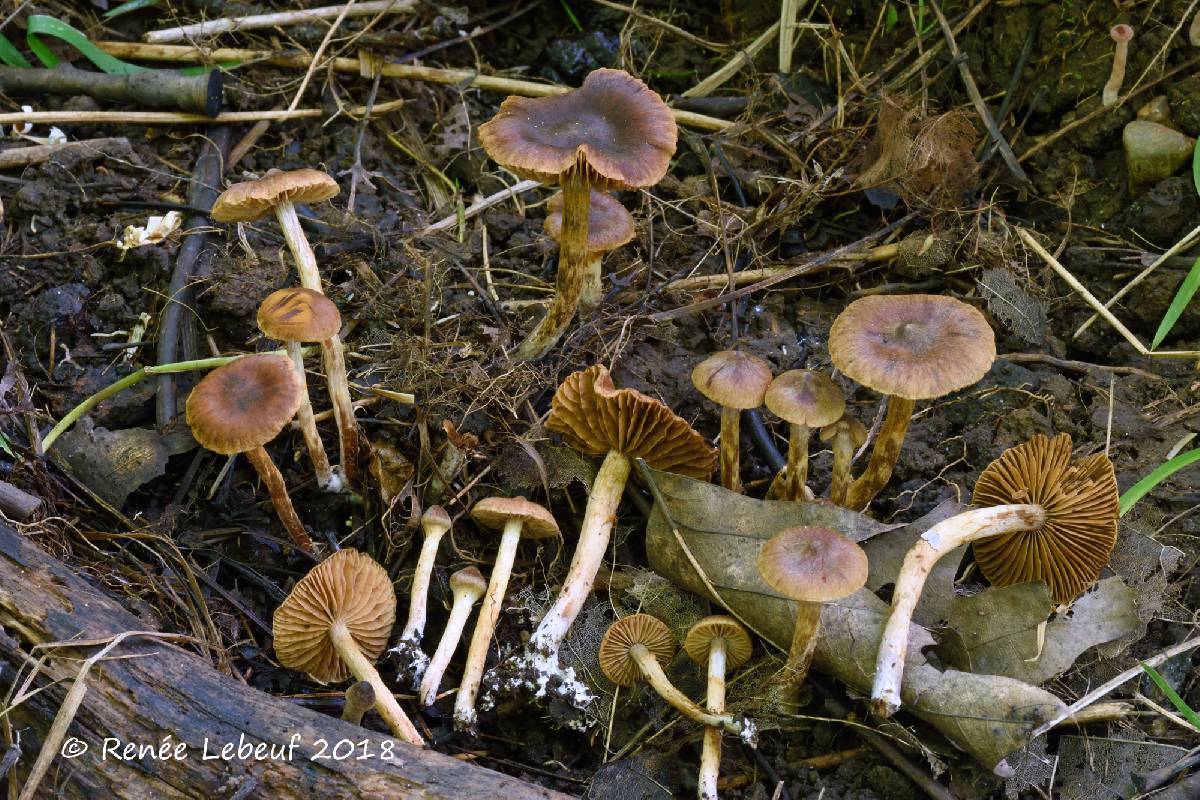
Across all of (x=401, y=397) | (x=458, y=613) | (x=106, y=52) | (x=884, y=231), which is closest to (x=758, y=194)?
(x=884, y=231)

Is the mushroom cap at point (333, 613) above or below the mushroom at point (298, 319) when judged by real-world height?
below

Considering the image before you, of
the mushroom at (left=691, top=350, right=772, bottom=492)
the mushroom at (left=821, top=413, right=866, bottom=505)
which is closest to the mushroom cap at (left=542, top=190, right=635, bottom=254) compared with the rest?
the mushroom at (left=691, top=350, right=772, bottom=492)

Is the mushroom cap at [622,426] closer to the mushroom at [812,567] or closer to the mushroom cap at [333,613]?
the mushroom at [812,567]

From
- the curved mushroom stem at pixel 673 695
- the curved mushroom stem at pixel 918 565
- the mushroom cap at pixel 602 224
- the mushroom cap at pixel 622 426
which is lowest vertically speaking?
the curved mushroom stem at pixel 673 695

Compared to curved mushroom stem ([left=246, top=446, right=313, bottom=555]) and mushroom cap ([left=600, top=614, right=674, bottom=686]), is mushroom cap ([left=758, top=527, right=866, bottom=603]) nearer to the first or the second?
mushroom cap ([left=600, top=614, right=674, bottom=686])

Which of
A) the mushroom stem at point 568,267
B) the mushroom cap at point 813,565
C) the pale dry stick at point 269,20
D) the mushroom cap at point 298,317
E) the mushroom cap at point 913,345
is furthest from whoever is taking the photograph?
the pale dry stick at point 269,20

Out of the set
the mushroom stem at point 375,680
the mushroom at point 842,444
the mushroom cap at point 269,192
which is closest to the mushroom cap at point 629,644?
the mushroom stem at point 375,680

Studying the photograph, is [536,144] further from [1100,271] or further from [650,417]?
[1100,271]
